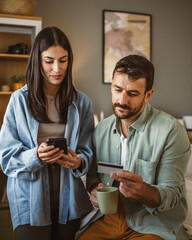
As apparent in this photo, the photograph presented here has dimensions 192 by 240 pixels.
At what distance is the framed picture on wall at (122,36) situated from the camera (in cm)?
375

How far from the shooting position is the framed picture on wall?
12.3 ft

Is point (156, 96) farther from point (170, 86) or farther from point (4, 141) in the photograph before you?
point (4, 141)

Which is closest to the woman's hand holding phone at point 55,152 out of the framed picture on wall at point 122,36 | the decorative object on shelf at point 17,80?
the decorative object on shelf at point 17,80

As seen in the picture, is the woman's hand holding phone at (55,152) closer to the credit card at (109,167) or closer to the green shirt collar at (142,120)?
the credit card at (109,167)

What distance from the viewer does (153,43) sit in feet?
13.1

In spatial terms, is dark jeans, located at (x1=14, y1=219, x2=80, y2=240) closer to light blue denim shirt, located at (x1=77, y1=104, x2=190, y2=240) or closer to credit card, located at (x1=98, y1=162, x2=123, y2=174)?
light blue denim shirt, located at (x1=77, y1=104, x2=190, y2=240)

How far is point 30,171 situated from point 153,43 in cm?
328

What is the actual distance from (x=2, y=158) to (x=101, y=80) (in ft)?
8.94

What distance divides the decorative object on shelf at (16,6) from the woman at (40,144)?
1.89 m

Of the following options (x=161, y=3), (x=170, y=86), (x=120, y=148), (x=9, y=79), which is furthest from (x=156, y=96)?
(x=120, y=148)

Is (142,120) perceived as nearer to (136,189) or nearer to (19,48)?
(136,189)

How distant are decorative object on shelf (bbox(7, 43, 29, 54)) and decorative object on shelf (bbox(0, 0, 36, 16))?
32cm

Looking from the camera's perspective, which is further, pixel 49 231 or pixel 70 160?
pixel 49 231

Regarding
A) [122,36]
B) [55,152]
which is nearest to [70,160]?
[55,152]
